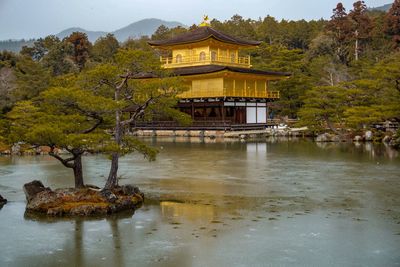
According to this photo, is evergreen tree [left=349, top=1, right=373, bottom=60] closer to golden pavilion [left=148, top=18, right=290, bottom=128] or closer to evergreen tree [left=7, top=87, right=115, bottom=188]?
golden pavilion [left=148, top=18, right=290, bottom=128]

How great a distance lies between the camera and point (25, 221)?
34.9 feet

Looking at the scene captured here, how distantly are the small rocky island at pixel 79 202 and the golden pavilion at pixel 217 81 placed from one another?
2668 cm

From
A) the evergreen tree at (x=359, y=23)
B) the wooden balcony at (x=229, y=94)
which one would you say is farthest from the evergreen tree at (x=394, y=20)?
the wooden balcony at (x=229, y=94)

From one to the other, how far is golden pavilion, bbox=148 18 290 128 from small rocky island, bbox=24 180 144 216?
1051 inches

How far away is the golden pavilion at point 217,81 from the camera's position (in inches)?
1551

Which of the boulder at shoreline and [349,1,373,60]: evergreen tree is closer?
the boulder at shoreline

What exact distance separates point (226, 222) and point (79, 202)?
10.8 feet

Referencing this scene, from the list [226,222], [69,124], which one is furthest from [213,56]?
[226,222]

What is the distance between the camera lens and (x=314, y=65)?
161ft

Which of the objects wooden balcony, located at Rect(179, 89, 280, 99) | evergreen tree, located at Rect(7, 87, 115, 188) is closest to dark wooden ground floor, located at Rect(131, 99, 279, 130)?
wooden balcony, located at Rect(179, 89, 280, 99)

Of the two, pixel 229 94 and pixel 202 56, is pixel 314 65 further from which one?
pixel 229 94

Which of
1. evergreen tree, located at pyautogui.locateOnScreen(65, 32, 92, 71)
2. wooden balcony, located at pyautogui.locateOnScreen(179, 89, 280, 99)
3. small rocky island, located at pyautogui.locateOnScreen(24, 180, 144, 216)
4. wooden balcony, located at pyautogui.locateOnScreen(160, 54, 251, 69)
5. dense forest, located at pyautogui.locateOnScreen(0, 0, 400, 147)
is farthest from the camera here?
evergreen tree, located at pyautogui.locateOnScreen(65, 32, 92, 71)

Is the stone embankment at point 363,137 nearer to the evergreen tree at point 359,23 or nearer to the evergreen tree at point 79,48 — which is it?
the evergreen tree at point 359,23

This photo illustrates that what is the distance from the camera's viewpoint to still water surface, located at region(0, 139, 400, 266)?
27.0ft
